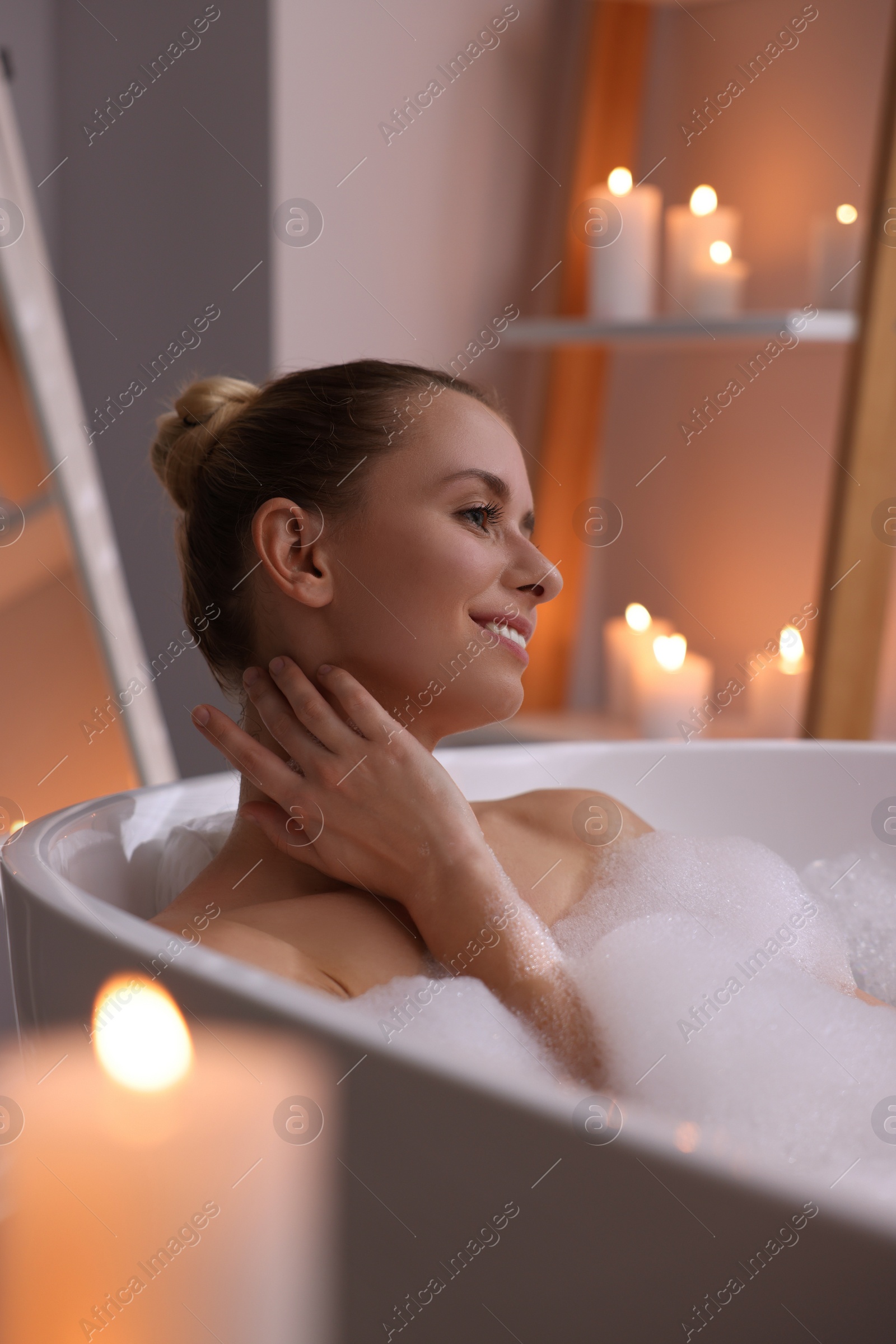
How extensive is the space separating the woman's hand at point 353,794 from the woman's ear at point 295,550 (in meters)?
0.06

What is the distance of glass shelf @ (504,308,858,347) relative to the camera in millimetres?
1822

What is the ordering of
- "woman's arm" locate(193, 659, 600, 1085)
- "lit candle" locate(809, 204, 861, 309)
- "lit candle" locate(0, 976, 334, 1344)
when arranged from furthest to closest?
1. "lit candle" locate(809, 204, 861, 309)
2. "woman's arm" locate(193, 659, 600, 1085)
3. "lit candle" locate(0, 976, 334, 1344)

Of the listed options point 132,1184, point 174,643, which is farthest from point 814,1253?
point 174,643

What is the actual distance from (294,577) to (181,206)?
1354mm

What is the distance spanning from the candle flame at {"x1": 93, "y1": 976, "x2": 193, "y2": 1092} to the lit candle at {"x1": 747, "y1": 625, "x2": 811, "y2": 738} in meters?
1.39

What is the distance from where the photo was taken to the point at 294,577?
936 millimetres

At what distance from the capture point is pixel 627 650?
6.85ft

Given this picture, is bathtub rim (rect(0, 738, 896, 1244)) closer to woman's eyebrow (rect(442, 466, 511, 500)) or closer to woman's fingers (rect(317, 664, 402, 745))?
woman's fingers (rect(317, 664, 402, 745))

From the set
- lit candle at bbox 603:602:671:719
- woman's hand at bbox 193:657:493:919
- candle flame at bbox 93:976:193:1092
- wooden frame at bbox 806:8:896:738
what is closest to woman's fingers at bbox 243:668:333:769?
woman's hand at bbox 193:657:493:919

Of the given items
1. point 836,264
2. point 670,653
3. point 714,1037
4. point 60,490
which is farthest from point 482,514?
point 836,264

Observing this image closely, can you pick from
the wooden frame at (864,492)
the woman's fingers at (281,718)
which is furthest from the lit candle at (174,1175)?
the wooden frame at (864,492)

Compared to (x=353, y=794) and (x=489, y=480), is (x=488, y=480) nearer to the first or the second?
(x=489, y=480)

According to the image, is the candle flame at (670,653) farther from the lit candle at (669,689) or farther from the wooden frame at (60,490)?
the wooden frame at (60,490)

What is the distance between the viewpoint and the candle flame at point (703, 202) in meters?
1.97
